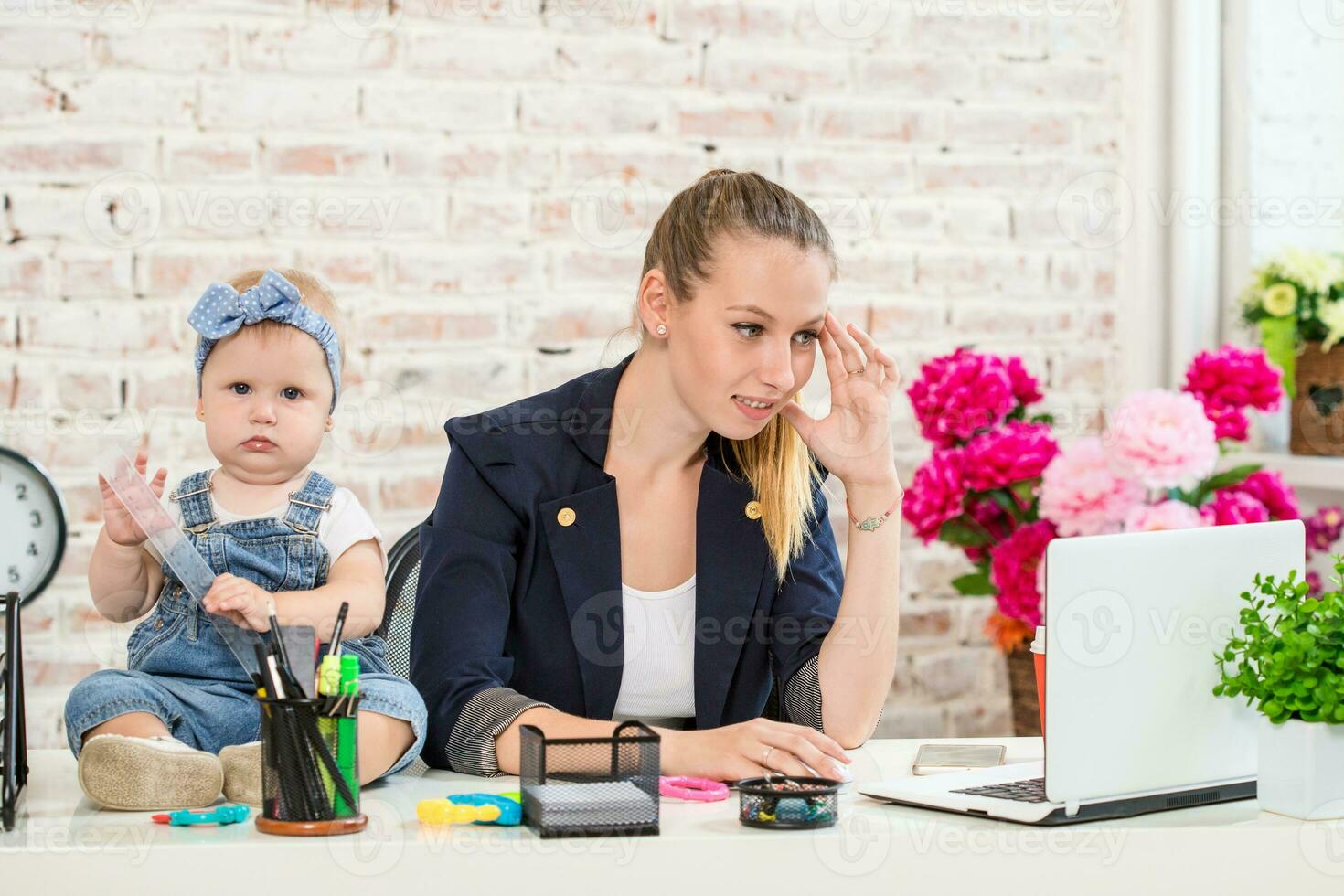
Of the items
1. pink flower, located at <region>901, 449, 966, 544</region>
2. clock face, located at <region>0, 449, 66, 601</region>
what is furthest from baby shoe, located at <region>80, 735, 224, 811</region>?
pink flower, located at <region>901, 449, 966, 544</region>

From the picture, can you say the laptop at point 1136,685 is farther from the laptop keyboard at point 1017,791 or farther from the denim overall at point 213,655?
the denim overall at point 213,655

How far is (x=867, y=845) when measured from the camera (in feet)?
3.58

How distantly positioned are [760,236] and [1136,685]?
653 mm

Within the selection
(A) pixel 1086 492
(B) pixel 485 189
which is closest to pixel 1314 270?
(A) pixel 1086 492

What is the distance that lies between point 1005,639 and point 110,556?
5.11 feet

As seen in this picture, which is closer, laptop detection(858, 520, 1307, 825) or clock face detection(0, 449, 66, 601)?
laptop detection(858, 520, 1307, 825)

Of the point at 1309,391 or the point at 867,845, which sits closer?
the point at 867,845

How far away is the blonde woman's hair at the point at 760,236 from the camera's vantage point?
1.58 meters

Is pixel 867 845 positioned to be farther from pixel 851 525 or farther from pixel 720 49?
pixel 720 49

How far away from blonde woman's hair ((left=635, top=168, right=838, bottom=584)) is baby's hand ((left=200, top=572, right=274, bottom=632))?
0.62 m

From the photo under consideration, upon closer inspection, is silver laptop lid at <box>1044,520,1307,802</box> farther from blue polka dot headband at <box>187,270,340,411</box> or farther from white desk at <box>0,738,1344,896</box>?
blue polka dot headband at <box>187,270,340,411</box>

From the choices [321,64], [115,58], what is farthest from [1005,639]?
[115,58]

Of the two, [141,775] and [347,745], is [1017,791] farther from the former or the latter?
[141,775]

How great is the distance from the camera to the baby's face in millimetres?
1490
